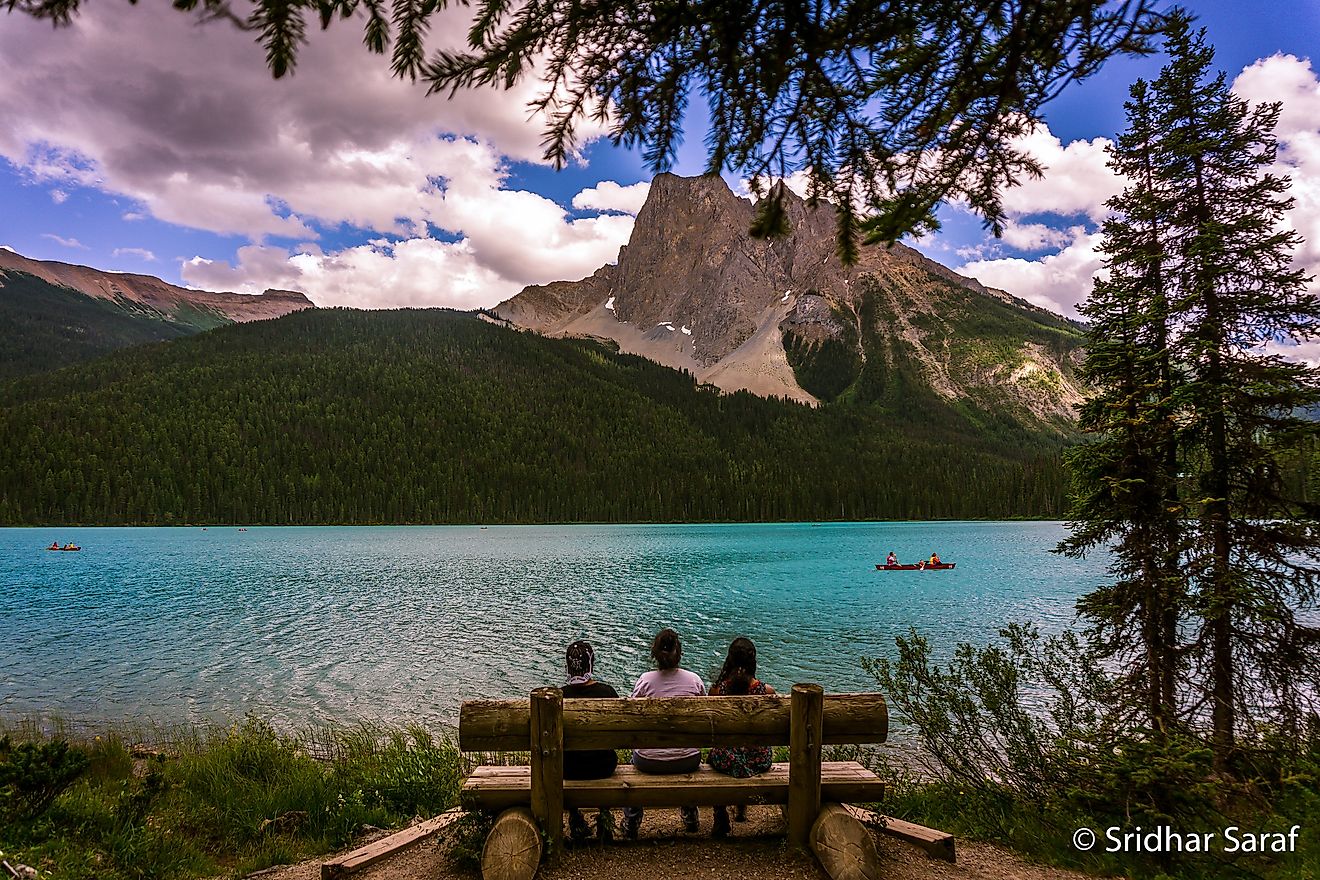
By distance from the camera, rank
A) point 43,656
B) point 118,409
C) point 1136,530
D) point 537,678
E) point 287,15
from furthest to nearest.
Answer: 1. point 118,409
2. point 43,656
3. point 537,678
4. point 1136,530
5. point 287,15

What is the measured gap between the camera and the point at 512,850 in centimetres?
563

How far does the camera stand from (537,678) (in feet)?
71.4

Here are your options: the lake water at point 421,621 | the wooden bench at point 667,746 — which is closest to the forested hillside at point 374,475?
the lake water at point 421,621

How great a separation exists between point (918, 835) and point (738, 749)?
2128mm

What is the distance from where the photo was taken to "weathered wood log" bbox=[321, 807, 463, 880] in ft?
20.5

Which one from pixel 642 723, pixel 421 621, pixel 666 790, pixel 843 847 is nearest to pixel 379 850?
pixel 666 790

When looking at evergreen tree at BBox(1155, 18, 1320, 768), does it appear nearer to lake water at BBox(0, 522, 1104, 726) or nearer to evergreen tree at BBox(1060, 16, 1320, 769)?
evergreen tree at BBox(1060, 16, 1320, 769)

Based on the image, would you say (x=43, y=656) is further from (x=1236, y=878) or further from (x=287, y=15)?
(x=1236, y=878)

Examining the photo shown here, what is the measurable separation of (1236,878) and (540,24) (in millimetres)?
8371

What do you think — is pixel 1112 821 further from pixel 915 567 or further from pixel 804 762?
pixel 915 567

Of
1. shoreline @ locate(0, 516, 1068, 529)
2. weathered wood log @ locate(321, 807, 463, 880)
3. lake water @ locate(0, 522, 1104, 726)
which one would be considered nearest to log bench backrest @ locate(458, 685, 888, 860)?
weathered wood log @ locate(321, 807, 463, 880)

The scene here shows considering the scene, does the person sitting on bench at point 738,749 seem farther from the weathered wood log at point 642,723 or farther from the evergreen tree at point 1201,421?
the evergreen tree at point 1201,421

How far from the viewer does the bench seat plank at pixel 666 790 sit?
5.88 m

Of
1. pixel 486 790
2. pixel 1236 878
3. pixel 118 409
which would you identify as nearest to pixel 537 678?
pixel 486 790
